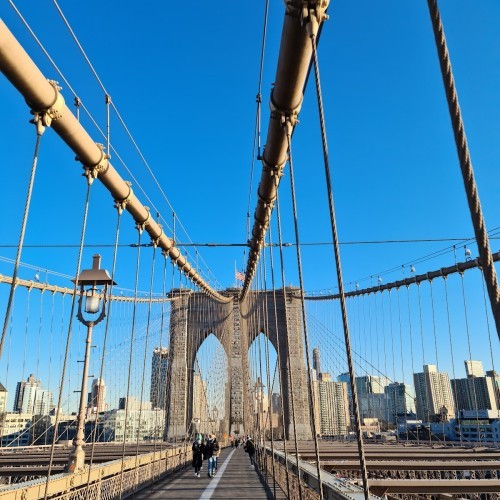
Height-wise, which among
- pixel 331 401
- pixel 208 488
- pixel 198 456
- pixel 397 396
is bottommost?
pixel 208 488

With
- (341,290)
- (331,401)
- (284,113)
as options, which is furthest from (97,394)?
(331,401)

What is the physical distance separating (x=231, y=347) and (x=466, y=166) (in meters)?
32.6

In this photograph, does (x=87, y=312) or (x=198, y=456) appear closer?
(x=87, y=312)

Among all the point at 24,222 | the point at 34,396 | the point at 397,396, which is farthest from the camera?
the point at 397,396

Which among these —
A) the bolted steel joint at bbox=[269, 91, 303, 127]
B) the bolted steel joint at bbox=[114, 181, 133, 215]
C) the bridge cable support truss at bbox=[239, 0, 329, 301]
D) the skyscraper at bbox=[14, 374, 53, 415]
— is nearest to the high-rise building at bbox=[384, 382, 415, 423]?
the skyscraper at bbox=[14, 374, 53, 415]

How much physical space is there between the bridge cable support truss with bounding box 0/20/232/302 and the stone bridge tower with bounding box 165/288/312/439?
82.1 feet

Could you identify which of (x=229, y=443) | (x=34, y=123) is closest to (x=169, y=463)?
(x=34, y=123)

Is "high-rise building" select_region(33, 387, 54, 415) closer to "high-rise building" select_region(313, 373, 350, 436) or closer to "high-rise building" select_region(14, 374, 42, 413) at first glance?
"high-rise building" select_region(14, 374, 42, 413)

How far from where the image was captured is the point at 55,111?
4102mm

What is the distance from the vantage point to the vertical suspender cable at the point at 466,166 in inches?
52.5

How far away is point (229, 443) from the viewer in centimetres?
3184

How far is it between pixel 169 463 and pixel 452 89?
11.4 m

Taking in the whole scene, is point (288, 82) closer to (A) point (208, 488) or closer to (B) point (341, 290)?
(B) point (341, 290)

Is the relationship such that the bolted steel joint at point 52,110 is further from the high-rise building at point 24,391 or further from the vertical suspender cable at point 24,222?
the high-rise building at point 24,391
